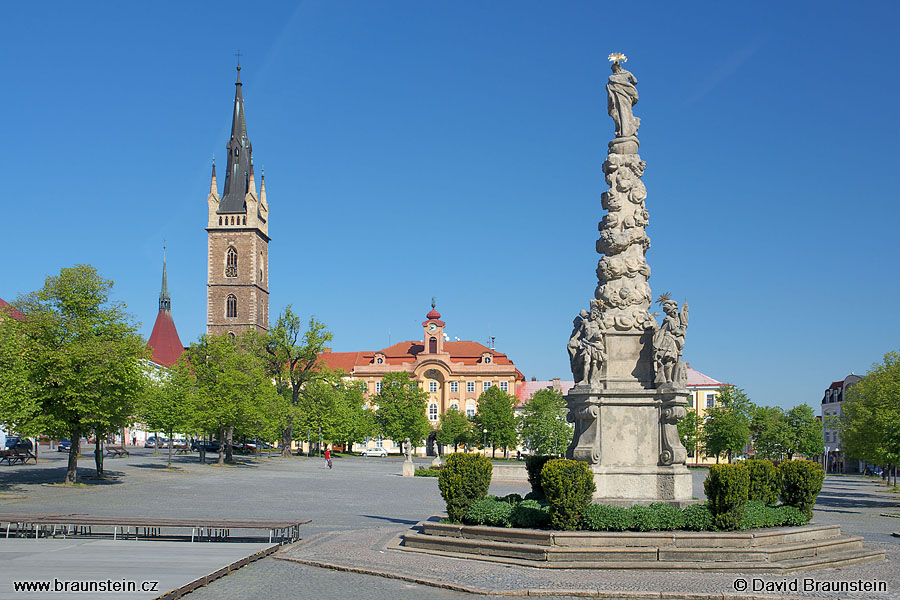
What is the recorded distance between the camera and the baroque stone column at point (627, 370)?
1683cm

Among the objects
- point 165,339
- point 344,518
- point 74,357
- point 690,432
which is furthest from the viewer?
point 165,339

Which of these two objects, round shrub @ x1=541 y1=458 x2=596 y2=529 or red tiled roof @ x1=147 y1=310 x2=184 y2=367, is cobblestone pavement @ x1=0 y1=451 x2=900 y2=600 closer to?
round shrub @ x1=541 y1=458 x2=596 y2=529

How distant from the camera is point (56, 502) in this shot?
2755cm

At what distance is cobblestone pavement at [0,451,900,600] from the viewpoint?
12.5 m

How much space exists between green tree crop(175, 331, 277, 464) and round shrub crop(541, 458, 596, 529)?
132 feet

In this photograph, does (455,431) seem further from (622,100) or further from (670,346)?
(670,346)

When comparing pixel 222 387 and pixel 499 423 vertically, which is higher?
pixel 222 387

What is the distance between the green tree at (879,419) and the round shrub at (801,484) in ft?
60.0

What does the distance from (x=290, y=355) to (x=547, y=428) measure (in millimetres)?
22425

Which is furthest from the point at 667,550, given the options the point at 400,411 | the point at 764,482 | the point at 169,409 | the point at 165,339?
the point at 165,339

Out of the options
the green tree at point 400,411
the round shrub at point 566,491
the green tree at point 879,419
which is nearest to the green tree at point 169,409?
the green tree at point 879,419

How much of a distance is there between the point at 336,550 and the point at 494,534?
3.28m

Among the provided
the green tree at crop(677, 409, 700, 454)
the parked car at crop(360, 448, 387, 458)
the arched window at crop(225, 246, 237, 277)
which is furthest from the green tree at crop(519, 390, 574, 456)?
the arched window at crop(225, 246, 237, 277)

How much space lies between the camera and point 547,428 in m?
71.2
